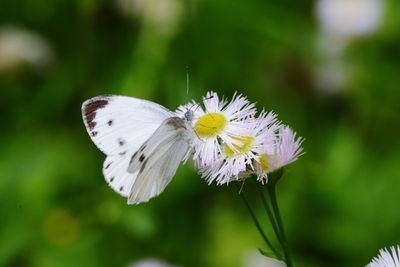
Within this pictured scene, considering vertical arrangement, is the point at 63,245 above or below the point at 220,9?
below

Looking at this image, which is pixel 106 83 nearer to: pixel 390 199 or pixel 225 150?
pixel 390 199

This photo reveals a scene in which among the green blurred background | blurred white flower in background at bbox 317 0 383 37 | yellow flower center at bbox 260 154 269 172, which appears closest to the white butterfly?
yellow flower center at bbox 260 154 269 172

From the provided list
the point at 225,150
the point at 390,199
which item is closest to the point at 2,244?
→ the point at 390,199

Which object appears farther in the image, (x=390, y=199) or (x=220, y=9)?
(x=220, y=9)

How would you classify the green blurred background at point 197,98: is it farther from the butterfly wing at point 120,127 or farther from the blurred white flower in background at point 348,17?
the butterfly wing at point 120,127

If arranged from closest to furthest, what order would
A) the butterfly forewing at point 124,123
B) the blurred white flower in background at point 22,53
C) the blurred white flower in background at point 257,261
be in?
the butterfly forewing at point 124,123
the blurred white flower in background at point 257,261
the blurred white flower in background at point 22,53

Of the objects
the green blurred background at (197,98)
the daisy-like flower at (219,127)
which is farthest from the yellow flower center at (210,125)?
the green blurred background at (197,98)
